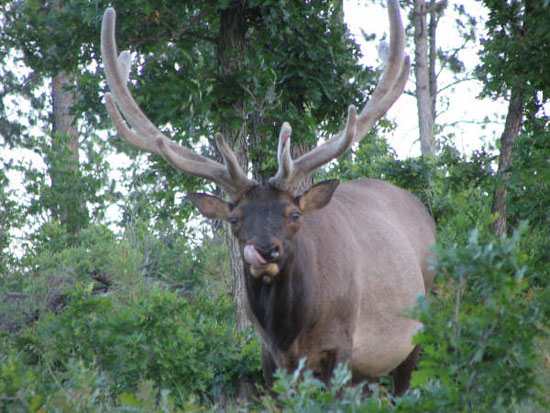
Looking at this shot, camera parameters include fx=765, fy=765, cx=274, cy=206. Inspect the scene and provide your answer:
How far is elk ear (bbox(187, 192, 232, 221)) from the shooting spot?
18.5ft

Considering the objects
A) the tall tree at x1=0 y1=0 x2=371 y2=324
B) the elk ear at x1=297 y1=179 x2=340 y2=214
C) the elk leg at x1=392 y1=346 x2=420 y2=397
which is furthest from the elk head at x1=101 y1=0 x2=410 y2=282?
the elk leg at x1=392 y1=346 x2=420 y2=397

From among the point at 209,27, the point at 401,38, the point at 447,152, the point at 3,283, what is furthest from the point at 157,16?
the point at 3,283

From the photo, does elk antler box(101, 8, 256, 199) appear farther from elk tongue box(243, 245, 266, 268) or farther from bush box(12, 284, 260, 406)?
bush box(12, 284, 260, 406)

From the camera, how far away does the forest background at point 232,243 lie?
2963 mm

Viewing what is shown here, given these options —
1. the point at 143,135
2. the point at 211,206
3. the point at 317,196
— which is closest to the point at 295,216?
the point at 317,196

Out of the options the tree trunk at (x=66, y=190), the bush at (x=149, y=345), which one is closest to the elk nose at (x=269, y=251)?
the bush at (x=149, y=345)

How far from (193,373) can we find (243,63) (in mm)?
3120

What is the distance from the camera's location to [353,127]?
543cm

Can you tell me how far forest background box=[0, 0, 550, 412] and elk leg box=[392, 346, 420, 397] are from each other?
18cm

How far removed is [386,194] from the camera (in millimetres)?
7336

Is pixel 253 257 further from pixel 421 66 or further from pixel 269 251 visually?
pixel 421 66

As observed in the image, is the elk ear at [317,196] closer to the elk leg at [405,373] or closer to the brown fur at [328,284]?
the brown fur at [328,284]

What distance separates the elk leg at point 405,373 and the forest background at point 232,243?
177 mm

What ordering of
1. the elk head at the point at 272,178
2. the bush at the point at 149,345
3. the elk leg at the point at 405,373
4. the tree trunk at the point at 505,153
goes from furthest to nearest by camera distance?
1. the tree trunk at the point at 505,153
2. the elk leg at the point at 405,373
3. the bush at the point at 149,345
4. the elk head at the point at 272,178
